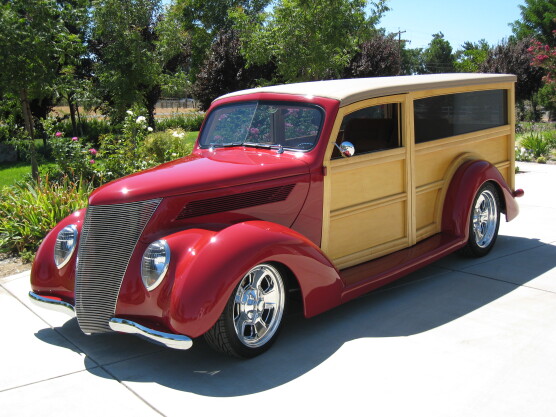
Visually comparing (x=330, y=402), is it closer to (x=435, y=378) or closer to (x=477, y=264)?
(x=435, y=378)

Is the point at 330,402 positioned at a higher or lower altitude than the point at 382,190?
lower

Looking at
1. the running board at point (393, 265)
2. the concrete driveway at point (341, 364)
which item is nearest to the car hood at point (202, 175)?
the running board at point (393, 265)

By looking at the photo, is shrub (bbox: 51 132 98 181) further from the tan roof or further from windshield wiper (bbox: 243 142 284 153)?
windshield wiper (bbox: 243 142 284 153)

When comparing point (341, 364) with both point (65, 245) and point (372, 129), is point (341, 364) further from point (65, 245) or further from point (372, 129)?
point (65, 245)

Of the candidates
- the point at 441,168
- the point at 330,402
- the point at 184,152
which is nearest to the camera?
the point at 330,402

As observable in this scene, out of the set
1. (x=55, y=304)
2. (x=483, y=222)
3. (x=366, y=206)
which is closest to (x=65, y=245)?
(x=55, y=304)

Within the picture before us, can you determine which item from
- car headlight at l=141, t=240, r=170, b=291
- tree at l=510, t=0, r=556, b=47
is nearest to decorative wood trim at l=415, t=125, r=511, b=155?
car headlight at l=141, t=240, r=170, b=291

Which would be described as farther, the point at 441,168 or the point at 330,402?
the point at 441,168

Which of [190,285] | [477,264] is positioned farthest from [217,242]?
[477,264]

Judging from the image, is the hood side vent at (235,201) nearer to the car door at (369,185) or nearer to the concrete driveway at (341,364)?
the car door at (369,185)

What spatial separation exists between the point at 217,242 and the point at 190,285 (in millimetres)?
318

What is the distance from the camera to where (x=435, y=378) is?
331 centimetres

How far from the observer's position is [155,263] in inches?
133

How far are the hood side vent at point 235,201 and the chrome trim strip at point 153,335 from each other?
73 centimetres
